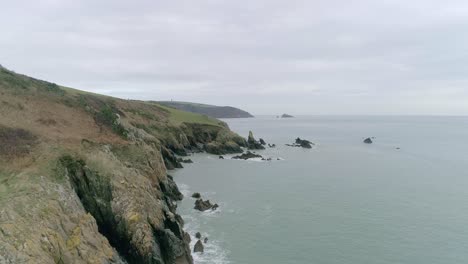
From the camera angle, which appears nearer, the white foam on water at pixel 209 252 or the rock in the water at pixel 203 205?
the white foam on water at pixel 209 252

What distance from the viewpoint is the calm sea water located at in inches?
1200

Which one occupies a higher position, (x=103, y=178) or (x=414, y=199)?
(x=103, y=178)

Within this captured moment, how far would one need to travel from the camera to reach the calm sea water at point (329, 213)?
3047 cm

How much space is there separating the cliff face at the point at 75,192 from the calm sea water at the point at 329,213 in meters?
5.97

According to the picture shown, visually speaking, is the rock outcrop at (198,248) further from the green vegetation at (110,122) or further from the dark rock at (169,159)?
the dark rock at (169,159)

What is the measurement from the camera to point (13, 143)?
89.1 ft

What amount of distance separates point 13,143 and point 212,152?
205 ft

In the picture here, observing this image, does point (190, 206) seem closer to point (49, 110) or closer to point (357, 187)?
point (49, 110)

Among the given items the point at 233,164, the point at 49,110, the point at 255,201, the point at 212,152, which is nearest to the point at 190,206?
the point at 255,201

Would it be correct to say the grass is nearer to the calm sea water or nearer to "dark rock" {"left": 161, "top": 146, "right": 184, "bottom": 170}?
"dark rock" {"left": 161, "top": 146, "right": 184, "bottom": 170}

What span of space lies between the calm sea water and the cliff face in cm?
597

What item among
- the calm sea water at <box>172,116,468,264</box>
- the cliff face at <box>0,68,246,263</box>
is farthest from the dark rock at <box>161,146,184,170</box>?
the cliff face at <box>0,68,246,263</box>

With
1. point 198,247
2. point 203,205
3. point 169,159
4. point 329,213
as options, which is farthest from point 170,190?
point 169,159

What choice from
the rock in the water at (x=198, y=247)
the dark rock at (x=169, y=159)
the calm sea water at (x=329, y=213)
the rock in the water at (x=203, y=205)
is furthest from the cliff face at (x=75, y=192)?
the dark rock at (x=169, y=159)
